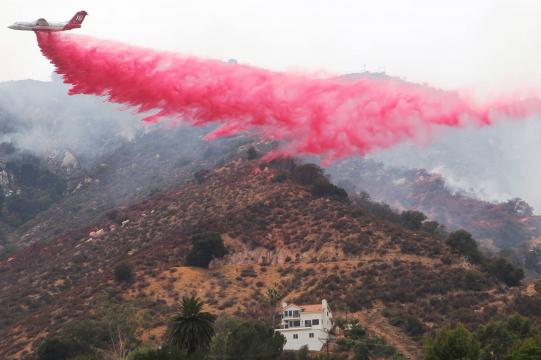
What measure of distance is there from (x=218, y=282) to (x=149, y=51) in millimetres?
32970

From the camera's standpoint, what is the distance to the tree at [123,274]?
98375 millimetres

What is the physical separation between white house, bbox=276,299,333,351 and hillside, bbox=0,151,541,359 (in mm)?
5054

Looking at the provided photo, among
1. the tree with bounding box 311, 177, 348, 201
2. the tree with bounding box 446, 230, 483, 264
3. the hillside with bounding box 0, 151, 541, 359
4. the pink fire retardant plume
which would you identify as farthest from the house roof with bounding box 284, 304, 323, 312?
the tree with bounding box 311, 177, 348, 201

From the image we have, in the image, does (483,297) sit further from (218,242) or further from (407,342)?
(218,242)

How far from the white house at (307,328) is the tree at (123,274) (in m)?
23.9

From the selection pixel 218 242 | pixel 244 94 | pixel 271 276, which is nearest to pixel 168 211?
pixel 218 242

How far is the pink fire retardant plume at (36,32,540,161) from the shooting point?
7430 centimetres

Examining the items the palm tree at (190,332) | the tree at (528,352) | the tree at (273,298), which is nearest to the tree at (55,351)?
the palm tree at (190,332)

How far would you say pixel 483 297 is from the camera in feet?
291

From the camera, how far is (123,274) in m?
98.3

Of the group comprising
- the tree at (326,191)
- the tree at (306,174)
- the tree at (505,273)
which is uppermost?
the tree at (306,174)

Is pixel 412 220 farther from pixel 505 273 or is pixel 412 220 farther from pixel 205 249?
pixel 205 249

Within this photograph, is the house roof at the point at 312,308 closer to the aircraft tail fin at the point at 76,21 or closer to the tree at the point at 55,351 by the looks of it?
the tree at the point at 55,351

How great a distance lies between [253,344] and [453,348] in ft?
64.6
